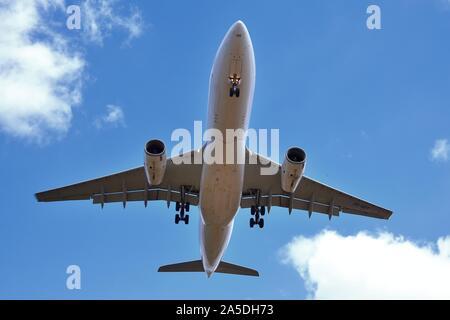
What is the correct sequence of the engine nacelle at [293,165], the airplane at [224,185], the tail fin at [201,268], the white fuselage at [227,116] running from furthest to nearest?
the tail fin at [201,268] < the engine nacelle at [293,165] < the airplane at [224,185] < the white fuselage at [227,116]

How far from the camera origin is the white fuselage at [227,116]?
20094 millimetres

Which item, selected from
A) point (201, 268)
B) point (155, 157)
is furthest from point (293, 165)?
point (201, 268)

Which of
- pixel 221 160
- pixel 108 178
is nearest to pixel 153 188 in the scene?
pixel 108 178

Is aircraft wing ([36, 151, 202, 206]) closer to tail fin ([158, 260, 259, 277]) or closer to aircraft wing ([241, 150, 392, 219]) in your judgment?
aircraft wing ([241, 150, 392, 219])

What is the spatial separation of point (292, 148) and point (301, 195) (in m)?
5.72

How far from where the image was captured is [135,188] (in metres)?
27.1

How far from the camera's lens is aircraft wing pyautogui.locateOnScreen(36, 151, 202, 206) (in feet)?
84.0

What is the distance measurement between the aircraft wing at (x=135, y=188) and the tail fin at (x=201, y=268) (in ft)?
10.9

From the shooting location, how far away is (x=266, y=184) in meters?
26.3

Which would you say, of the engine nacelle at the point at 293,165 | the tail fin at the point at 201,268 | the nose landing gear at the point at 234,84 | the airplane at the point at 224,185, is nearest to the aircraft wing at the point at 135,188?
the airplane at the point at 224,185

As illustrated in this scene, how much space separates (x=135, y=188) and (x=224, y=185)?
22.2 ft

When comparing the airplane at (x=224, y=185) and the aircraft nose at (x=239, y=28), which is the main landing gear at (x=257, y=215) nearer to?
the airplane at (x=224, y=185)

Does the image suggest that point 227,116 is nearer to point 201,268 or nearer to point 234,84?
point 234,84

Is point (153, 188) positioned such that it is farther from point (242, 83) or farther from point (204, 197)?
point (242, 83)
